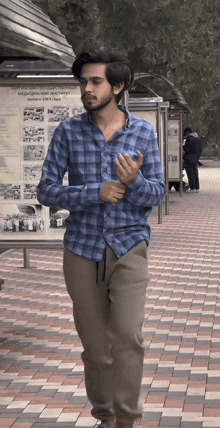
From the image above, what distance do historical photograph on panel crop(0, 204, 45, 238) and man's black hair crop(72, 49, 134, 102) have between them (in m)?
3.92

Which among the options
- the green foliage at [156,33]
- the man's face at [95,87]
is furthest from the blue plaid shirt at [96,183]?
the green foliage at [156,33]

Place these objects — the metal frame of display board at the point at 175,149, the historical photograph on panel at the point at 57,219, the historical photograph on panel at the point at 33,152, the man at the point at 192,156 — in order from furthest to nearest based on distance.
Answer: the man at the point at 192,156
the metal frame of display board at the point at 175,149
the historical photograph on panel at the point at 57,219
the historical photograph on panel at the point at 33,152

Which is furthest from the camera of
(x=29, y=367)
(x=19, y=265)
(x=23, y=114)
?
(x=19, y=265)

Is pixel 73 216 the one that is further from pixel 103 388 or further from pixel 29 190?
pixel 29 190

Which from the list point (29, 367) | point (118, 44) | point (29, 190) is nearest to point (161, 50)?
point (118, 44)

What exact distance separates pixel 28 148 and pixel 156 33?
13.9 m

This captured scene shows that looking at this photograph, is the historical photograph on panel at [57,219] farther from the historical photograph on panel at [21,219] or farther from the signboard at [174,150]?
the signboard at [174,150]

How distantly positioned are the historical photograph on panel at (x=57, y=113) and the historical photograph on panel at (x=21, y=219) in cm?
71

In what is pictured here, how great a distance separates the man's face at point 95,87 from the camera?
416 centimetres

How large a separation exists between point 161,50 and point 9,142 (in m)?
15.1

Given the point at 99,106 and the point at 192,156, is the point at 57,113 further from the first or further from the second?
the point at 192,156

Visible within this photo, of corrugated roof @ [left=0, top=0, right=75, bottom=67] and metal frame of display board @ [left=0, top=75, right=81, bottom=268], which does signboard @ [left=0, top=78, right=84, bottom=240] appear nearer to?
metal frame of display board @ [left=0, top=75, right=81, bottom=268]

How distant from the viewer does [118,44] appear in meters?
20.2

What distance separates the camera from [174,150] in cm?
2336
